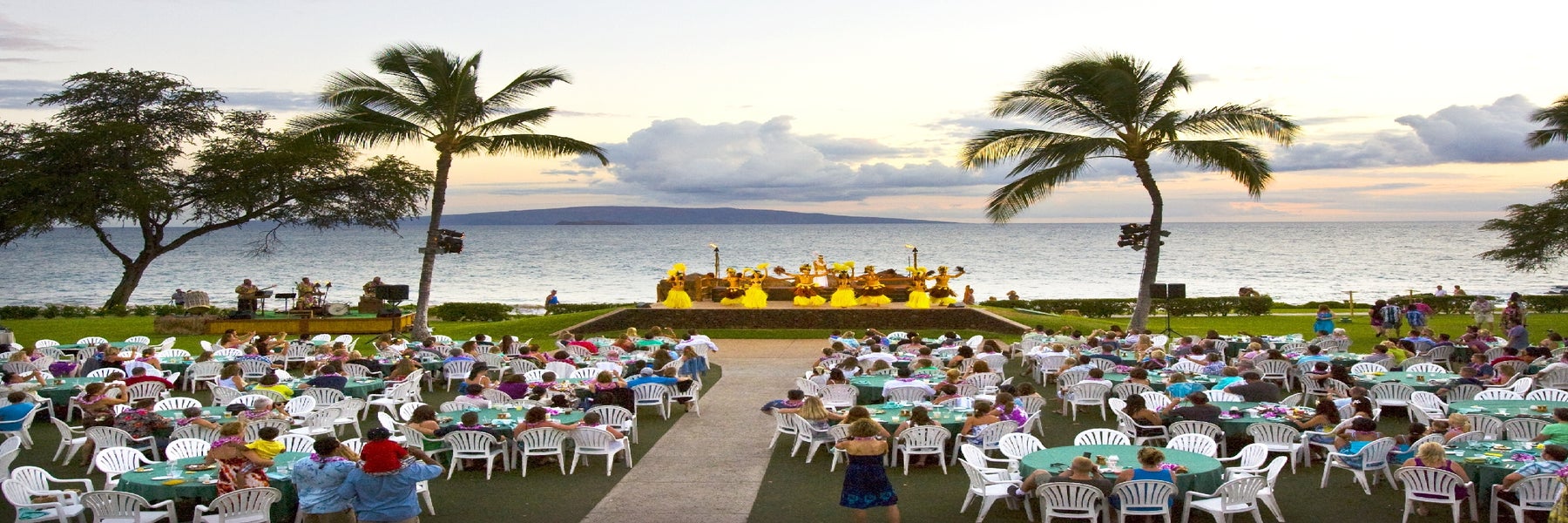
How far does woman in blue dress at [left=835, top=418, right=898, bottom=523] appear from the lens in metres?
9.56

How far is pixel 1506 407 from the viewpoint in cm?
1374

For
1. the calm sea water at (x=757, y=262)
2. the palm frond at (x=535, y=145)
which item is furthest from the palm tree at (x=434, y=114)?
the calm sea water at (x=757, y=262)

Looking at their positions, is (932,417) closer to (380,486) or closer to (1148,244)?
(380,486)

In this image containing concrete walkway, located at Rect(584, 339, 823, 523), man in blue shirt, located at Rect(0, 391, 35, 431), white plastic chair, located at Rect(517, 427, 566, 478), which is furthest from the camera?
man in blue shirt, located at Rect(0, 391, 35, 431)

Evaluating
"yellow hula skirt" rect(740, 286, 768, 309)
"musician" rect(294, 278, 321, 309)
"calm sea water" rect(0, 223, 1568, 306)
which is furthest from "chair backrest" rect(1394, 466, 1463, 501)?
"calm sea water" rect(0, 223, 1568, 306)

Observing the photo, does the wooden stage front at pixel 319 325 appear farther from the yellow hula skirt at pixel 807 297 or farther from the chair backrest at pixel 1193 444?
the chair backrest at pixel 1193 444

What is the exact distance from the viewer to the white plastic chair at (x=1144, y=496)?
961 cm

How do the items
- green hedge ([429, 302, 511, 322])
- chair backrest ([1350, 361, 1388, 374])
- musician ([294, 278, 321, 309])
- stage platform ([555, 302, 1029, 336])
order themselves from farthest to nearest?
green hedge ([429, 302, 511, 322]), musician ([294, 278, 321, 309]), stage platform ([555, 302, 1029, 336]), chair backrest ([1350, 361, 1388, 374])

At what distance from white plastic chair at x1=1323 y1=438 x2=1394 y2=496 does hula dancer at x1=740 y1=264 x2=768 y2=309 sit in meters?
20.4

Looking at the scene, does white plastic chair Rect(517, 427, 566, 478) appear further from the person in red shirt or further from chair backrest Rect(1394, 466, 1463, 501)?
chair backrest Rect(1394, 466, 1463, 501)

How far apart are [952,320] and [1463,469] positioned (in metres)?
20.0

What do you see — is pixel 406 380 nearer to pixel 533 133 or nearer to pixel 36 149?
pixel 533 133

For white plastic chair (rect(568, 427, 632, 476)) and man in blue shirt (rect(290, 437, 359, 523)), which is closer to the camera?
man in blue shirt (rect(290, 437, 359, 523))

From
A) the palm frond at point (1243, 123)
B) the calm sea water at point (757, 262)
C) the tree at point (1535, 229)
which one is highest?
the palm frond at point (1243, 123)
